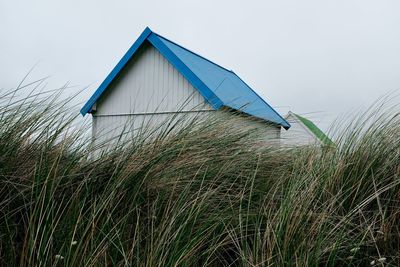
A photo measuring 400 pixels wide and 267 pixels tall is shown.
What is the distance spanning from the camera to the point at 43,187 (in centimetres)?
188

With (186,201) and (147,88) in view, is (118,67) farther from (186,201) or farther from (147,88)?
(186,201)

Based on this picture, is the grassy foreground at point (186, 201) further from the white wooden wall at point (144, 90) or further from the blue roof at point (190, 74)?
the white wooden wall at point (144, 90)

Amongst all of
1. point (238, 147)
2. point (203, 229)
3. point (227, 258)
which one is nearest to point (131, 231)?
point (203, 229)

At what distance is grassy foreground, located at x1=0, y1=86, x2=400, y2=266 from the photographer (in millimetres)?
1763

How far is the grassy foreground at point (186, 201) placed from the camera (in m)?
1.76

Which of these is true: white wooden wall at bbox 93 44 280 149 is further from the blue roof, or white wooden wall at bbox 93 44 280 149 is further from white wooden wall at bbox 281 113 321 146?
white wooden wall at bbox 281 113 321 146

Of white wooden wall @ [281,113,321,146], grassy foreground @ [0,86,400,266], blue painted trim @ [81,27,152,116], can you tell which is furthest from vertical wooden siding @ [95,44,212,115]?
grassy foreground @ [0,86,400,266]

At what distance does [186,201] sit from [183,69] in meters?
5.14

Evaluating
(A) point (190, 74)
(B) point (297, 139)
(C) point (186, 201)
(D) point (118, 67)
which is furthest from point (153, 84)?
(C) point (186, 201)

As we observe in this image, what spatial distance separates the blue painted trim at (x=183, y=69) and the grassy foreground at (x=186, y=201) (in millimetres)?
3444

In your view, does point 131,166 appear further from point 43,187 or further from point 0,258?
point 0,258

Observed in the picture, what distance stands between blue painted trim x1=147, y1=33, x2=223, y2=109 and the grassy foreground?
344 centimetres

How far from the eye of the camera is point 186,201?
6.70 ft

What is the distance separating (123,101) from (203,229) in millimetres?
6412
